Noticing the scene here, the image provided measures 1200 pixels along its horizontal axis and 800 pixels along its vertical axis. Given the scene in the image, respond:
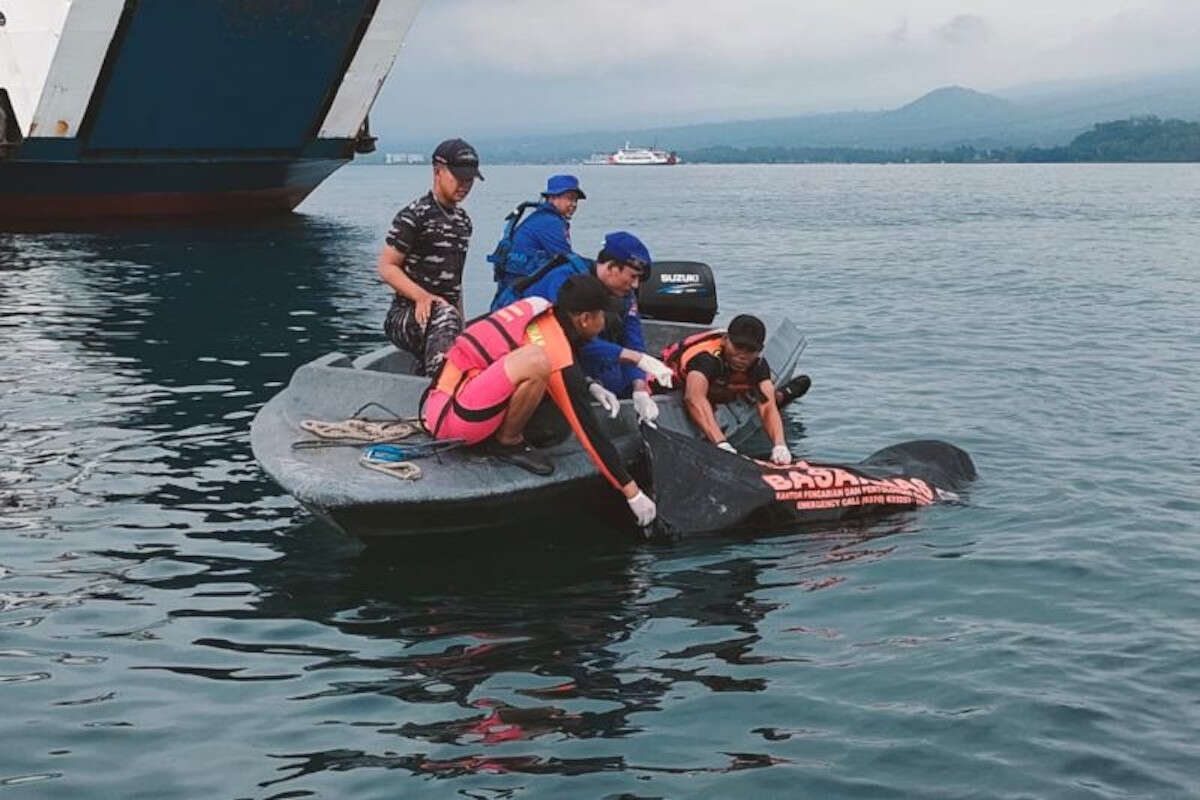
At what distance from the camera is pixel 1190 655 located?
7488 mm

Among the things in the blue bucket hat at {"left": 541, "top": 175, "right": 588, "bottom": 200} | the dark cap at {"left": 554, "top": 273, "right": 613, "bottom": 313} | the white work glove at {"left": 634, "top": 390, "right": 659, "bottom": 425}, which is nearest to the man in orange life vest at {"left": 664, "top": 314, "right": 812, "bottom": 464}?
the white work glove at {"left": 634, "top": 390, "right": 659, "bottom": 425}

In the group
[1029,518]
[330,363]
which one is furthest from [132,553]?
[1029,518]

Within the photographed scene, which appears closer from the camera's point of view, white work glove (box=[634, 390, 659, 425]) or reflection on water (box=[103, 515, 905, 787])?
reflection on water (box=[103, 515, 905, 787])

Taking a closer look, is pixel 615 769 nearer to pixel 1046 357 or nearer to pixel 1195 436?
pixel 1195 436

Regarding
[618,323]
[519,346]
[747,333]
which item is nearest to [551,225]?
[618,323]

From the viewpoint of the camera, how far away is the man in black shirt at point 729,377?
10672 mm

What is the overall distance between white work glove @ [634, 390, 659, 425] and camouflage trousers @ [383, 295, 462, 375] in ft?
4.73

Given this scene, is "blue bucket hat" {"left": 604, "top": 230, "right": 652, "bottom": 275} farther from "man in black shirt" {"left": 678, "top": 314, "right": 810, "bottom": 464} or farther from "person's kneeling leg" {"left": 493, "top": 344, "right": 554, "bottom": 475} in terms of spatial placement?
"person's kneeling leg" {"left": 493, "top": 344, "right": 554, "bottom": 475}

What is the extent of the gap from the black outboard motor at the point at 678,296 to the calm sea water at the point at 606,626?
1.78 meters

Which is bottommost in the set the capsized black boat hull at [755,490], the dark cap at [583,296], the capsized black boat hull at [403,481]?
the capsized black boat hull at [755,490]

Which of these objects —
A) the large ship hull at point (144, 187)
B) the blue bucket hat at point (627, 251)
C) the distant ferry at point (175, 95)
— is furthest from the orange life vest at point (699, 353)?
the large ship hull at point (144, 187)

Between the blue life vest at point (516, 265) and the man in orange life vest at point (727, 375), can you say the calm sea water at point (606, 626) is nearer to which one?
the man in orange life vest at point (727, 375)

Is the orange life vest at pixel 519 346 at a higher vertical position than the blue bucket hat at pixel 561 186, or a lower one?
lower

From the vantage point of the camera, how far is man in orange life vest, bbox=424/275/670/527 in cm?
877
